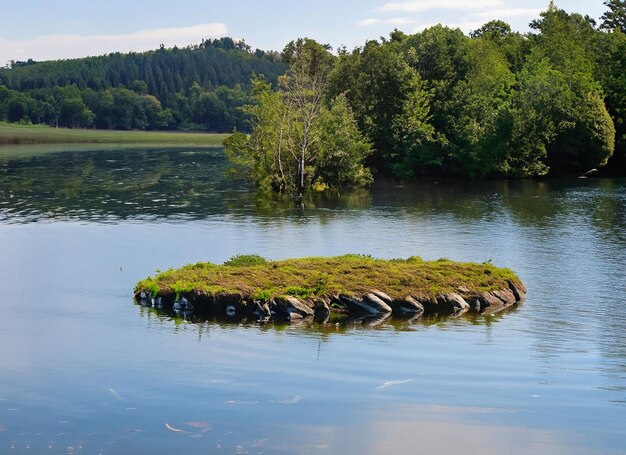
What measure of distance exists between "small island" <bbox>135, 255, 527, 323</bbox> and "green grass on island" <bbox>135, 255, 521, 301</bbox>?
1.8 inches

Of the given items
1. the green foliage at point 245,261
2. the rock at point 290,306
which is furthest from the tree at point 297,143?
the rock at point 290,306

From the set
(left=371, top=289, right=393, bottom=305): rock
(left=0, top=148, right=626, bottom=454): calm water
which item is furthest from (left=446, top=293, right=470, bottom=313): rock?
(left=371, top=289, right=393, bottom=305): rock

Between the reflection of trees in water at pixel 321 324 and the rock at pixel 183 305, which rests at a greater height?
the rock at pixel 183 305

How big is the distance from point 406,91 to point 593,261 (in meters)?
61.4

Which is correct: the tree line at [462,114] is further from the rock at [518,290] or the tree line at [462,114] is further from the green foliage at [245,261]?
the rock at [518,290]

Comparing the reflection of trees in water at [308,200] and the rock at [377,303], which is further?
the reflection of trees in water at [308,200]

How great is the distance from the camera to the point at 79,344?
38094 mm

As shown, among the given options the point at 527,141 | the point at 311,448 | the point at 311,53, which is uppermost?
the point at 311,53

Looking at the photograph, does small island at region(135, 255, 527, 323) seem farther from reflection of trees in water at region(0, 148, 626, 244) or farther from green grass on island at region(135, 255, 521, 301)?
reflection of trees in water at region(0, 148, 626, 244)

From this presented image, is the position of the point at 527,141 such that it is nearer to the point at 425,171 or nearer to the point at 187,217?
the point at 425,171

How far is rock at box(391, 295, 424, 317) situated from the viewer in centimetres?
4347

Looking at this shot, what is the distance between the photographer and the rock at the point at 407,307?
43469mm

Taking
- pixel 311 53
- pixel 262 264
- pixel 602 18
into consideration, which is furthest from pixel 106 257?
pixel 602 18

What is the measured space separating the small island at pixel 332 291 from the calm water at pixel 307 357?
1.48 m
